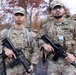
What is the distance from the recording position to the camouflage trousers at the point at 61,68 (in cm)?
674

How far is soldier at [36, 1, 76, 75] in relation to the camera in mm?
6777

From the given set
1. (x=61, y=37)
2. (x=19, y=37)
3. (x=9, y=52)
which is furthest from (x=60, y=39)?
(x=9, y=52)

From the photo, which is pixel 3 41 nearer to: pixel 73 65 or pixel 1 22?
pixel 73 65

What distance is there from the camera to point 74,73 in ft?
22.1

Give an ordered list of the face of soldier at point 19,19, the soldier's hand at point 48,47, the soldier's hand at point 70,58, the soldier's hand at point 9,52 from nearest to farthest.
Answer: the soldier's hand at point 70,58 < the soldier's hand at point 48,47 < the soldier's hand at point 9,52 < the face of soldier at point 19,19

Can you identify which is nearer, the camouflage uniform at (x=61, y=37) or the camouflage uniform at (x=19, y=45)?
the camouflage uniform at (x=61, y=37)

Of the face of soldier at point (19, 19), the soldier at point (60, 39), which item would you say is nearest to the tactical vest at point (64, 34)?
the soldier at point (60, 39)

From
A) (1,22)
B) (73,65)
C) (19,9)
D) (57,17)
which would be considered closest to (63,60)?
(73,65)

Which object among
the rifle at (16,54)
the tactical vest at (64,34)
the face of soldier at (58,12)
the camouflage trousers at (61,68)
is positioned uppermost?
the face of soldier at (58,12)

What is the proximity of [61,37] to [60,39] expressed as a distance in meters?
0.04

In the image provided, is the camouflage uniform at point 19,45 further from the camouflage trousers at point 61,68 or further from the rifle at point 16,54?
the camouflage trousers at point 61,68

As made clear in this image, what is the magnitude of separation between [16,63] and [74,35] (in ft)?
4.10

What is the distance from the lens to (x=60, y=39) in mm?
6867

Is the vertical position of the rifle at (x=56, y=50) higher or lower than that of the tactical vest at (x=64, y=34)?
lower
